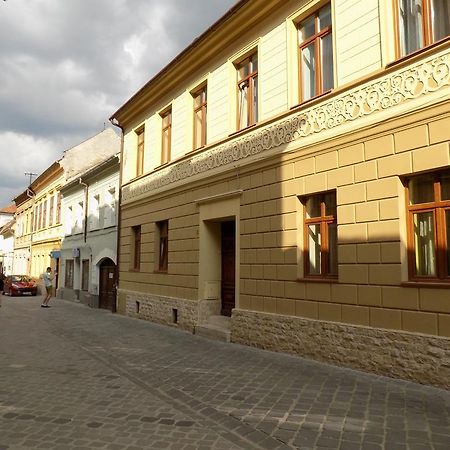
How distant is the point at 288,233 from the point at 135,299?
817 cm

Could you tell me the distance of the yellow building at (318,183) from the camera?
6.72m

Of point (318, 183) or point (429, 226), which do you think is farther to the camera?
point (318, 183)

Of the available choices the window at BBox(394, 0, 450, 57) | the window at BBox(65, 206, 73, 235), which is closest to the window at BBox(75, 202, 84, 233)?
the window at BBox(65, 206, 73, 235)

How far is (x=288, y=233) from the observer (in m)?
9.02

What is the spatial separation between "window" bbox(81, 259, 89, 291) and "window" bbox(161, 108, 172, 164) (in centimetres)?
905

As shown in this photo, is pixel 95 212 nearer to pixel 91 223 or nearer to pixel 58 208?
pixel 91 223

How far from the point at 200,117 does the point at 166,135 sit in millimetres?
2237

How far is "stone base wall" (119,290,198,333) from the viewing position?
1212 centimetres

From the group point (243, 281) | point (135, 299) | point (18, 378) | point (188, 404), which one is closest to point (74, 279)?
point (135, 299)

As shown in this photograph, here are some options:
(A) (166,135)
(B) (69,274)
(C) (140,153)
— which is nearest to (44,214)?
(B) (69,274)

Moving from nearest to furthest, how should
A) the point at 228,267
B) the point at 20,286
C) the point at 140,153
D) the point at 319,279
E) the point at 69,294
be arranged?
the point at 319,279
the point at 228,267
the point at 140,153
the point at 69,294
the point at 20,286

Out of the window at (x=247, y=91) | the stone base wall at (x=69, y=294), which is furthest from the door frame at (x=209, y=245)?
the stone base wall at (x=69, y=294)

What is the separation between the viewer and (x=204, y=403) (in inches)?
229

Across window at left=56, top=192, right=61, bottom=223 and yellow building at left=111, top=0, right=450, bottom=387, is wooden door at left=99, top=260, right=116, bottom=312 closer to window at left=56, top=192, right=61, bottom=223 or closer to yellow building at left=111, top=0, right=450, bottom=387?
yellow building at left=111, top=0, right=450, bottom=387
